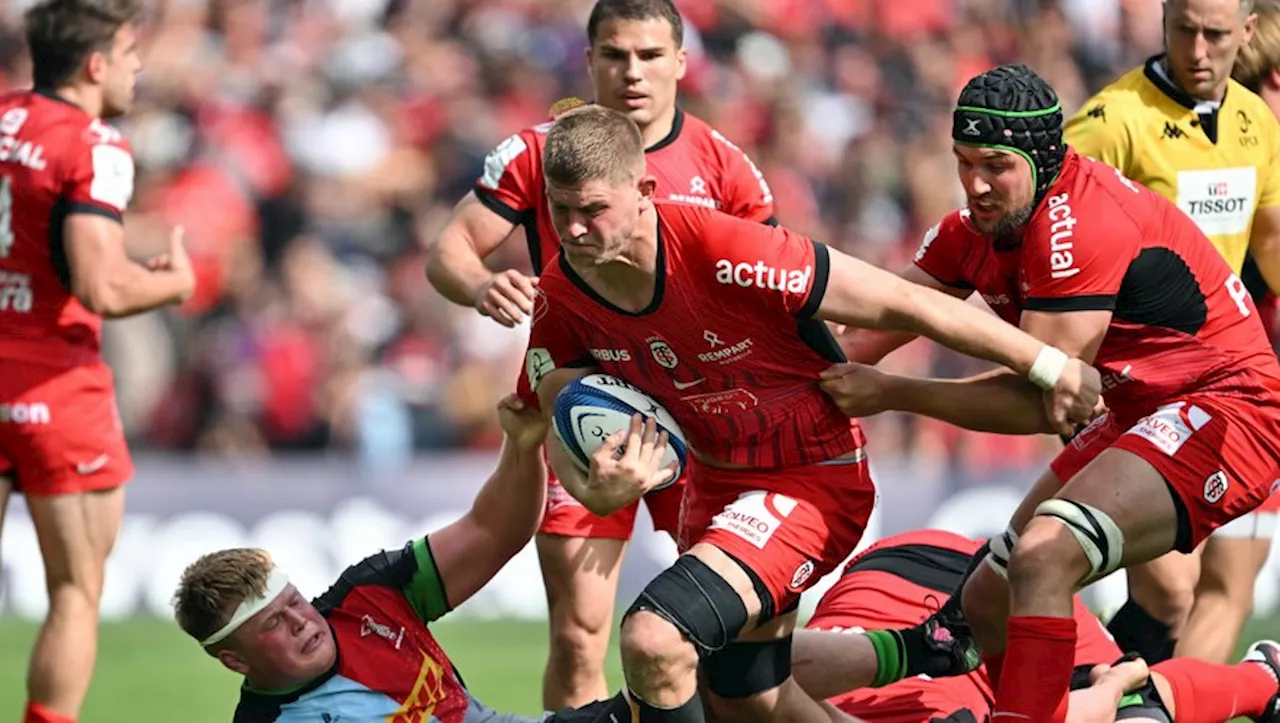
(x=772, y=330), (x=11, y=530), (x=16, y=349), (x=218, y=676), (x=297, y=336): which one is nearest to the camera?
(x=772, y=330)

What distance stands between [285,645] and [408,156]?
33.2 feet

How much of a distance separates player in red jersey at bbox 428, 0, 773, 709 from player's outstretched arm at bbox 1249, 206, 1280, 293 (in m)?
1.94

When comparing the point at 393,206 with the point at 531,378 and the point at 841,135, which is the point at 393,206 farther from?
the point at 531,378

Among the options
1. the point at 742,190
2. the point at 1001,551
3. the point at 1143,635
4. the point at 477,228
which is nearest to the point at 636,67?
the point at 742,190

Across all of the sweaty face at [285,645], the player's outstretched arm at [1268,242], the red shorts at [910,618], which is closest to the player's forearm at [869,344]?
the red shorts at [910,618]

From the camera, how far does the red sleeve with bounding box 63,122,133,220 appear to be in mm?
7543

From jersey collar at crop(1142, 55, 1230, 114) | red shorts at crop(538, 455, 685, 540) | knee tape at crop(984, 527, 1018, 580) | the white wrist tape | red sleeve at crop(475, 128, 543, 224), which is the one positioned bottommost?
red shorts at crop(538, 455, 685, 540)

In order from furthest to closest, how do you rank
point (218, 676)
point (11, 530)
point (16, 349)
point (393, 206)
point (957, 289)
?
point (393, 206) < point (11, 530) < point (218, 676) < point (16, 349) < point (957, 289)

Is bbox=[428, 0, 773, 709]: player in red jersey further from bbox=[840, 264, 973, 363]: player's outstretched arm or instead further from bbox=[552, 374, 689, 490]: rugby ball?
bbox=[552, 374, 689, 490]: rugby ball

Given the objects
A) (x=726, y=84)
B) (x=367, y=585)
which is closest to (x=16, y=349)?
(x=367, y=585)

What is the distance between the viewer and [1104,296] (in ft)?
19.2

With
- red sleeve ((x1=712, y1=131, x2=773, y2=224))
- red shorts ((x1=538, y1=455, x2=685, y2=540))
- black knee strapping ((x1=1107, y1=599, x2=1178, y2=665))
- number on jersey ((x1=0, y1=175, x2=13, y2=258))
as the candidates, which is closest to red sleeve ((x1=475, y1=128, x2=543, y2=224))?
red sleeve ((x1=712, y1=131, x2=773, y2=224))

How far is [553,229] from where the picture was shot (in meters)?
7.29

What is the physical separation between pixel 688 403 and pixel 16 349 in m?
3.09
